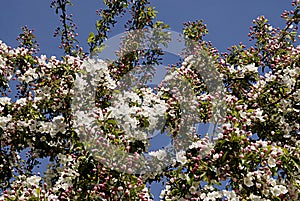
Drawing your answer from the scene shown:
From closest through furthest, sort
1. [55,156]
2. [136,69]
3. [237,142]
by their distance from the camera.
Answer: [237,142] → [55,156] → [136,69]

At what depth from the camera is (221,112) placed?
4113 mm

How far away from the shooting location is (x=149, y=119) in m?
3.86

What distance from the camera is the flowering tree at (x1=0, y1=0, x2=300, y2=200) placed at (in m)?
3.33

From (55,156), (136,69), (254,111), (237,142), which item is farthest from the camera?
(136,69)

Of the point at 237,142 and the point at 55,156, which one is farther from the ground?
the point at 55,156

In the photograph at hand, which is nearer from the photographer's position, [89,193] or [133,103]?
[89,193]

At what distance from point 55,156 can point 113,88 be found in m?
0.85

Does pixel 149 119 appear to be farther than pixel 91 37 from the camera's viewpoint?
No

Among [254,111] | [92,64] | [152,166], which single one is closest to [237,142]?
[254,111]

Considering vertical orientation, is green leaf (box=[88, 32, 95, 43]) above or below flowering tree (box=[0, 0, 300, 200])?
above

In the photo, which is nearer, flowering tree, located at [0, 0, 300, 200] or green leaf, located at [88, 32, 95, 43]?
flowering tree, located at [0, 0, 300, 200]

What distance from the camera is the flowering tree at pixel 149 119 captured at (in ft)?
10.9

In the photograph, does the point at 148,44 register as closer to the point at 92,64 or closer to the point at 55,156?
the point at 92,64

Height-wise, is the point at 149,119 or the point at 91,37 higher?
the point at 91,37
